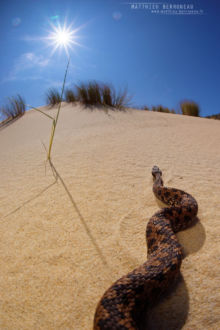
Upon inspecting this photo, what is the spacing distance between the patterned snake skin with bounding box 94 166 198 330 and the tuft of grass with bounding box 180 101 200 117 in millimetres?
10261

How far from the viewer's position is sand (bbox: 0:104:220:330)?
126cm

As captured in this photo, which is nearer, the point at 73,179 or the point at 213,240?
the point at 213,240

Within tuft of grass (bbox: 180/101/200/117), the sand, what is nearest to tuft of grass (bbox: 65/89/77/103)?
the sand

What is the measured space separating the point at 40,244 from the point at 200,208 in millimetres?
1699

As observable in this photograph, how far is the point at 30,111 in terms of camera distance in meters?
8.02

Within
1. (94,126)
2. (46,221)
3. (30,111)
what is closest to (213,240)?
(46,221)

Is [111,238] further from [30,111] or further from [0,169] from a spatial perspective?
[30,111]

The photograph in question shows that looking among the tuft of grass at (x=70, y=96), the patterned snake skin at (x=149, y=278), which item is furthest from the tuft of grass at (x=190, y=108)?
the patterned snake skin at (x=149, y=278)

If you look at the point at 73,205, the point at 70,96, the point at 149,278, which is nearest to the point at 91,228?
the point at 73,205

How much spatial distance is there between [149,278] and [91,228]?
0.78 m

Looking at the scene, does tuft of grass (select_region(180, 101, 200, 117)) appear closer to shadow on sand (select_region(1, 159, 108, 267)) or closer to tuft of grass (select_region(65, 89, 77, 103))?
tuft of grass (select_region(65, 89, 77, 103))

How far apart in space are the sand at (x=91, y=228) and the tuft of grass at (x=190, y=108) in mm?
7457

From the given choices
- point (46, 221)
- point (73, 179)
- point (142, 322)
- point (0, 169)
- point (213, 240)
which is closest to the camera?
point (142, 322)

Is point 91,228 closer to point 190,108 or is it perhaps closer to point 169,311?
point 169,311
